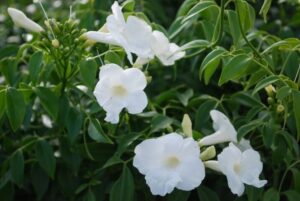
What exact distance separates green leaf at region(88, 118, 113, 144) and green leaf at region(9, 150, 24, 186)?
0.24m

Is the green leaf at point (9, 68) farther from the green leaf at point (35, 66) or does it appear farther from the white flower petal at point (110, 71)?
the white flower petal at point (110, 71)

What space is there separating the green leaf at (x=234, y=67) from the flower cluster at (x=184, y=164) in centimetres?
17

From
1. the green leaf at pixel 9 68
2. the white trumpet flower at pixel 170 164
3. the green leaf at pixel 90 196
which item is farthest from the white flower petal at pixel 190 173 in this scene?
the green leaf at pixel 9 68

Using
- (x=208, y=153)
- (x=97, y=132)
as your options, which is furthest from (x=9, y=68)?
(x=208, y=153)

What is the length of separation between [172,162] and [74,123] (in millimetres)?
373

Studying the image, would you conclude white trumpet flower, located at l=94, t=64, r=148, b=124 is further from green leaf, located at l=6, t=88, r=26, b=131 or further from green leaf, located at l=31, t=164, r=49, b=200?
green leaf, located at l=31, t=164, r=49, b=200

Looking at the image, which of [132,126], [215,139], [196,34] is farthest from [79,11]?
[215,139]

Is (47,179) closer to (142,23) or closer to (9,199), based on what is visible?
(9,199)

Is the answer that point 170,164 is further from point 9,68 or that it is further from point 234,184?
point 9,68

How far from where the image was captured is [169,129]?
171cm

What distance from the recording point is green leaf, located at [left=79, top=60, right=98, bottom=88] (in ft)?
5.32

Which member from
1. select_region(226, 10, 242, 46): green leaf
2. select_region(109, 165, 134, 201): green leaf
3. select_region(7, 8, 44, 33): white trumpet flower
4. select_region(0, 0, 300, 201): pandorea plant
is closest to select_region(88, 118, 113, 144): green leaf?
select_region(0, 0, 300, 201): pandorea plant

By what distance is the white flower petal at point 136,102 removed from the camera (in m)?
1.52

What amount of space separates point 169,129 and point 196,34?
0.56 metres
